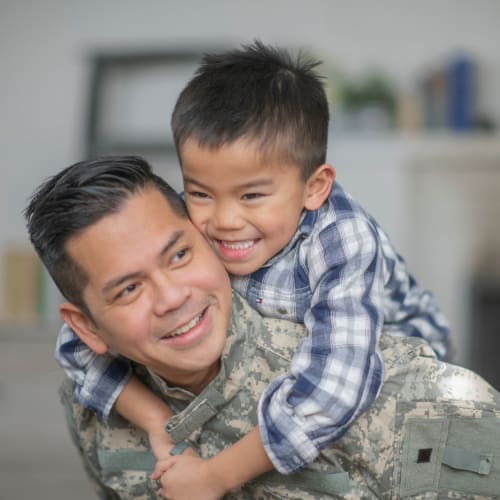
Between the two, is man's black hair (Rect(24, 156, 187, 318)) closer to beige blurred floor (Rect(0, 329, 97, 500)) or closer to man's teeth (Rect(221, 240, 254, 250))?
man's teeth (Rect(221, 240, 254, 250))

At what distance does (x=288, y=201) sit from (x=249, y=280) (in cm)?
16

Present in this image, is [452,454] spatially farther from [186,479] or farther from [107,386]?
[107,386]

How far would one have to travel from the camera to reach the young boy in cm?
133

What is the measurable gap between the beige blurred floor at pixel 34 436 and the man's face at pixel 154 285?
1.08m

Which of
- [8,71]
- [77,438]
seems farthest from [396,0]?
[77,438]

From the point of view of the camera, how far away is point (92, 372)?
1618 millimetres

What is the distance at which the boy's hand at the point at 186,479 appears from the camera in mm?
1381

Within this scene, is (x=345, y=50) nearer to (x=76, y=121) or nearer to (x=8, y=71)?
(x=76, y=121)

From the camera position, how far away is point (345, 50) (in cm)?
559

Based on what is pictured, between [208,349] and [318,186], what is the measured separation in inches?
14.8

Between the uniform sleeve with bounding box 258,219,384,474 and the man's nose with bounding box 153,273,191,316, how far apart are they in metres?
0.21

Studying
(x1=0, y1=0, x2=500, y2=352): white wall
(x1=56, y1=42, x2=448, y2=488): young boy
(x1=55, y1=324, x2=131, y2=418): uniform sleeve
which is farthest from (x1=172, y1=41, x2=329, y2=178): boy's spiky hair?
(x1=0, y1=0, x2=500, y2=352): white wall

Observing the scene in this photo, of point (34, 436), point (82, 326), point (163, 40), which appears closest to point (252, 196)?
point (82, 326)

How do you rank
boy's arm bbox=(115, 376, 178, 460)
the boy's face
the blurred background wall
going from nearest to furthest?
the boy's face < boy's arm bbox=(115, 376, 178, 460) < the blurred background wall
